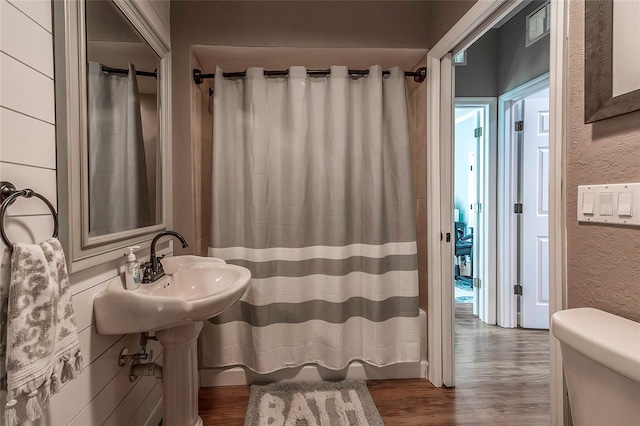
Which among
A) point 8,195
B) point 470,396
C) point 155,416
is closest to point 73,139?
point 8,195

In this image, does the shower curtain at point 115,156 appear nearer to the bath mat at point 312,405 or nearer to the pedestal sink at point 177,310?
the pedestal sink at point 177,310

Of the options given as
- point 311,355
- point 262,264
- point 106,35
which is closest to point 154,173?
point 106,35

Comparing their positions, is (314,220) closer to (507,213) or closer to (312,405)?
(312,405)

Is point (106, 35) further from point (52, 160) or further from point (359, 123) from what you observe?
→ point (359, 123)

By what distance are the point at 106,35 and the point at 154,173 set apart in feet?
2.12

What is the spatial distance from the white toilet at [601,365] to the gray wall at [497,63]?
7.84ft

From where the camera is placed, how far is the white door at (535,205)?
107 inches

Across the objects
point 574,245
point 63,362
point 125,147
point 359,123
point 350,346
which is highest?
point 359,123

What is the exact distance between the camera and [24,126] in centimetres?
84

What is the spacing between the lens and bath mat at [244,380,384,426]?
1.66m

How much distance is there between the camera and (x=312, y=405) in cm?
177

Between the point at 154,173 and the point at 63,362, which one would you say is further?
the point at 154,173

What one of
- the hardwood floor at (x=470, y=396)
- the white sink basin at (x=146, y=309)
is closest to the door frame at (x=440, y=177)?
the hardwood floor at (x=470, y=396)

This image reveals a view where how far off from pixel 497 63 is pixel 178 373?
3.27 meters
